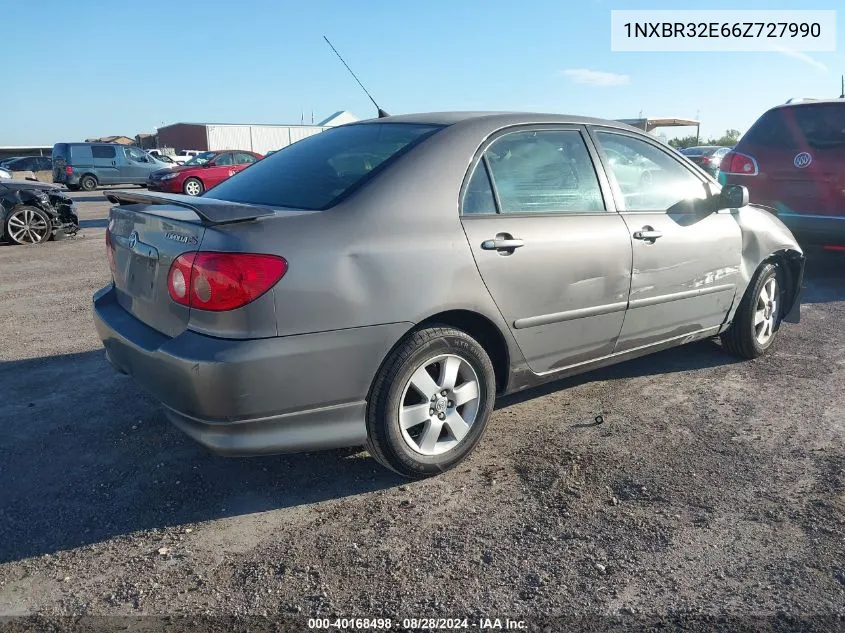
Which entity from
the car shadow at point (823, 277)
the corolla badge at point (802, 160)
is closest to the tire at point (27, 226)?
the corolla badge at point (802, 160)

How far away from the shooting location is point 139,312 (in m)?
3.08

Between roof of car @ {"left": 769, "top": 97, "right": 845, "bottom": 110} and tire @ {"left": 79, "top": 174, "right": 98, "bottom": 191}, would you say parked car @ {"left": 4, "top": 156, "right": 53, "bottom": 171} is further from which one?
roof of car @ {"left": 769, "top": 97, "right": 845, "bottom": 110}

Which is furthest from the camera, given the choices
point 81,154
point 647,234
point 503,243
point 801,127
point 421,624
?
point 81,154

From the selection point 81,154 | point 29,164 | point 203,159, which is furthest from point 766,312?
point 29,164

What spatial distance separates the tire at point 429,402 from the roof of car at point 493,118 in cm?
110

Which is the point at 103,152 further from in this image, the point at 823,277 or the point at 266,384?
the point at 266,384

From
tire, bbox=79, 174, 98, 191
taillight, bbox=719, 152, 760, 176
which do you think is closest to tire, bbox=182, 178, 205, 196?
tire, bbox=79, 174, 98, 191

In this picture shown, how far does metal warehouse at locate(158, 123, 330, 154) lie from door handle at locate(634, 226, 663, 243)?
46054mm

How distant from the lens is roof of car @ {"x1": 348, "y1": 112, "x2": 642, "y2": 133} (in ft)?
11.4

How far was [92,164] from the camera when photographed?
24.8 m

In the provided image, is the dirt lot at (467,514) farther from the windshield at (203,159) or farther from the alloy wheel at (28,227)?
the windshield at (203,159)

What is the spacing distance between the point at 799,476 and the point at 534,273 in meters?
1.51

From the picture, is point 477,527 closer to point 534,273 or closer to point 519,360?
point 519,360

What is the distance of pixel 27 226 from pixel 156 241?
8990mm
